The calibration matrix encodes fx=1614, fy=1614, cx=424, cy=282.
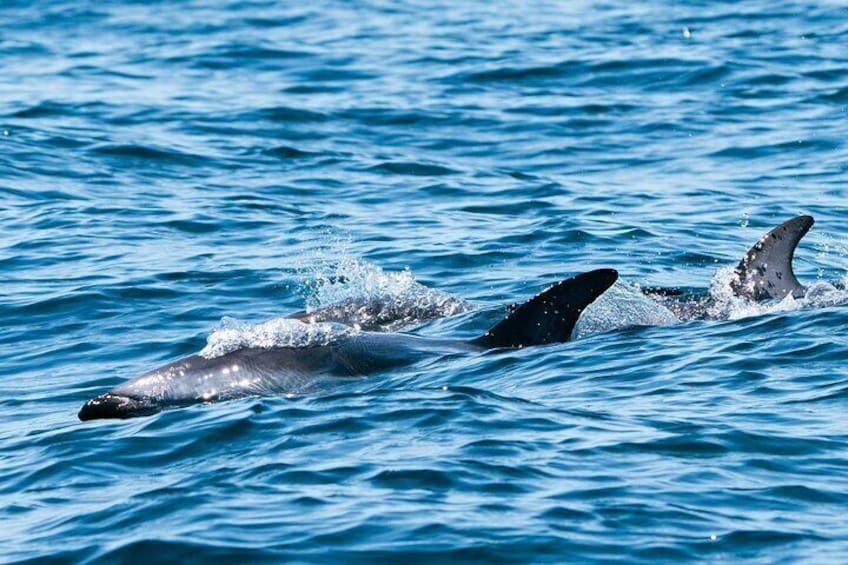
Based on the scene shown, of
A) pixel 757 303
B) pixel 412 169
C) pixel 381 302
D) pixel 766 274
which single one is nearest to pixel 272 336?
pixel 381 302

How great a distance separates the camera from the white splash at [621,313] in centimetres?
1414

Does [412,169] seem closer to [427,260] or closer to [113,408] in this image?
[427,260]

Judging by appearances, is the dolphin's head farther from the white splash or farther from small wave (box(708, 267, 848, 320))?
small wave (box(708, 267, 848, 320))

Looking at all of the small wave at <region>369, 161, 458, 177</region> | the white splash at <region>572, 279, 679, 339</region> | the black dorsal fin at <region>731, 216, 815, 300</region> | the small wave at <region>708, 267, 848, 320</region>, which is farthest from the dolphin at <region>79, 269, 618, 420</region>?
the small wave at <region>369, 161, 458, 177</region>

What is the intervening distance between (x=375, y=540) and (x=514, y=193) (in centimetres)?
1299

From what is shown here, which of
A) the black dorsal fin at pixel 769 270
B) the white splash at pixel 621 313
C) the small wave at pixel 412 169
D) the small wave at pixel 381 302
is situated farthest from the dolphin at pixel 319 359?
the small wave at pixel 412 169

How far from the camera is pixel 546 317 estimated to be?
13.2 metres

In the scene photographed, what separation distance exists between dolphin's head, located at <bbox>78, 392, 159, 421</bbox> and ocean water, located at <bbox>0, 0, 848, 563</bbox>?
25cm

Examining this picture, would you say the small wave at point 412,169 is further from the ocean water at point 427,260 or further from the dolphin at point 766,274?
the dolphin at point 766,274

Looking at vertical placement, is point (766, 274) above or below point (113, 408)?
below

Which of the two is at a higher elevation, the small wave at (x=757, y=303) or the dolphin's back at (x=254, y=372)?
the dolphin's back at (x=254, y=372)

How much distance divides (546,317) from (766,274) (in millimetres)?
2617

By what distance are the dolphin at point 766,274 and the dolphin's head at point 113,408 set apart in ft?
16.5

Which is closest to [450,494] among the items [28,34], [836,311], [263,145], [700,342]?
[700,342]
